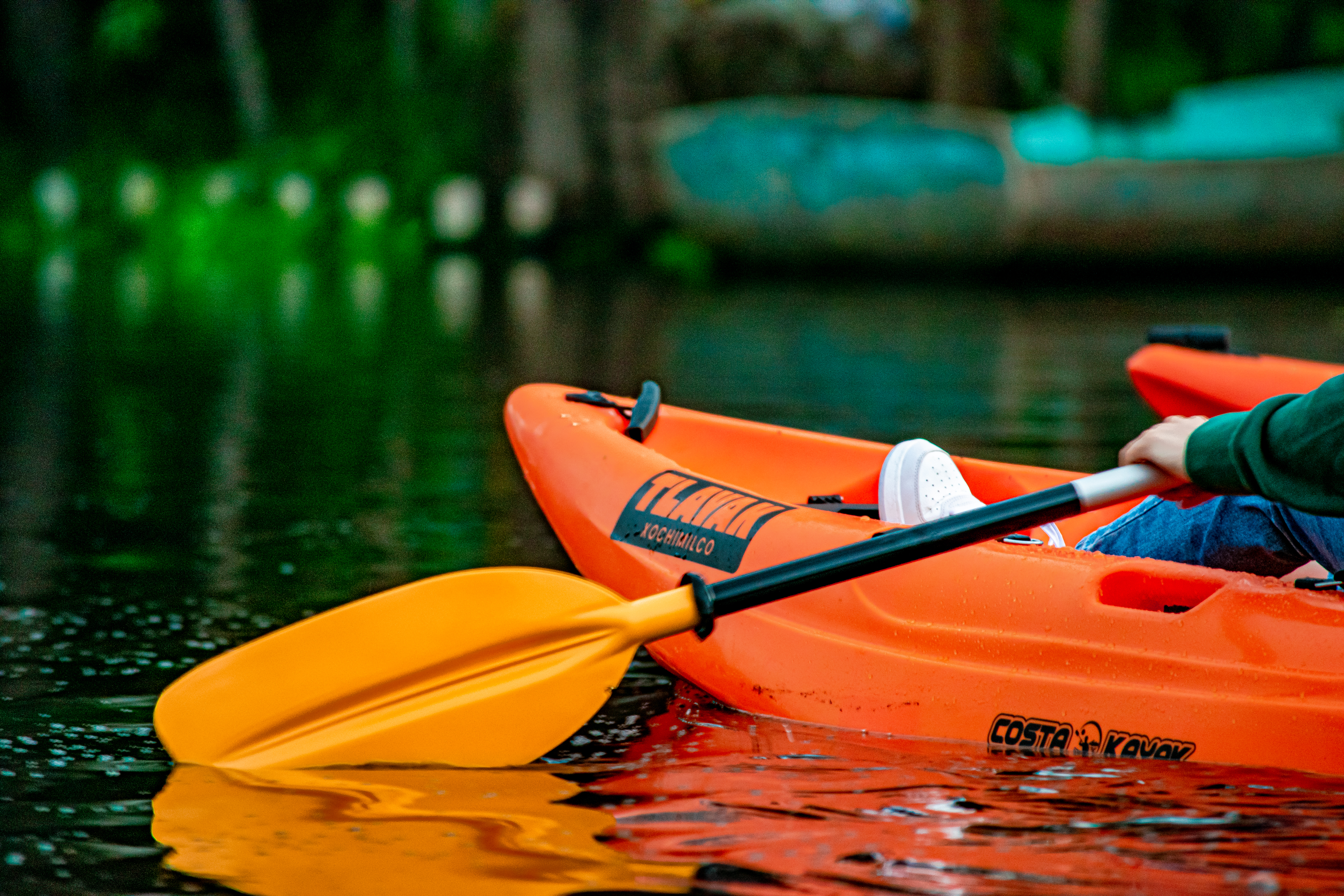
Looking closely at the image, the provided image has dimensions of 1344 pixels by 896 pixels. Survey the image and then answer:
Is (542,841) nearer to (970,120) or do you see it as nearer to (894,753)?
(894,753)

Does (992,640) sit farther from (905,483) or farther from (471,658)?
(471,658)

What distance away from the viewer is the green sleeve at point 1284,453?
1.74 m

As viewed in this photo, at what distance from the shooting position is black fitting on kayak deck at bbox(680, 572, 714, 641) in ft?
6.69

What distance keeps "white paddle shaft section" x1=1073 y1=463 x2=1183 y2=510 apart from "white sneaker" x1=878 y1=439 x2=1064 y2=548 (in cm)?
37

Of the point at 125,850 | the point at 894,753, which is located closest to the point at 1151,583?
the point at 894,753

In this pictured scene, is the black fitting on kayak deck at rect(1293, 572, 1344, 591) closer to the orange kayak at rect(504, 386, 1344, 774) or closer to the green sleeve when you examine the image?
the orange kayak at rect(504, 386, 1344, 774)

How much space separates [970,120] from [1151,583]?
999 cm

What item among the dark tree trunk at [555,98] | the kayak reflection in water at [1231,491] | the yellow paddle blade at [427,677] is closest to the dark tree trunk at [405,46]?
the dark tree trunk at [555,98]

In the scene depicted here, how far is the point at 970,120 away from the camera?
1161 cm

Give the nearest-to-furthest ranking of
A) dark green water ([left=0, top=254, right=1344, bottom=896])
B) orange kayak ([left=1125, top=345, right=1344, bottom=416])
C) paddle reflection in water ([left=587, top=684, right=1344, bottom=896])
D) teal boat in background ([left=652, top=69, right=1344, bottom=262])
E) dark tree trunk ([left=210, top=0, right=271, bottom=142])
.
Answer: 1. paddle reflection in water ([left=587, top=684, right=1344, bottom=896])
2. dark green water ([left=0, top=254, right=1344, bottom=896])
3. orange kayak ([left=1125, top=345, right=1344, bottom=416])
4. teal boat in background ([left=652, top=69, right=1344, bottom=262])
5. dark tree trunk ([left=210, top=0, right=271, bottom=142])

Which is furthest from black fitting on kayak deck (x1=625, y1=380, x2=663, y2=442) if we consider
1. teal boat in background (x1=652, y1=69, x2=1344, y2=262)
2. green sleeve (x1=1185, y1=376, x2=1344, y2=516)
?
teal boat in background (x1=652, y1=69, x2=1344, y2=262)

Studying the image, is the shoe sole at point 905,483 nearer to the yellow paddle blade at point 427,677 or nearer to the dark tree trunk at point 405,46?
the yellow paddle blade at point 427,677

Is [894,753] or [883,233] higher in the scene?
[883,233]

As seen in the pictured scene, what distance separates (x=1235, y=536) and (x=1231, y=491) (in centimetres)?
27
